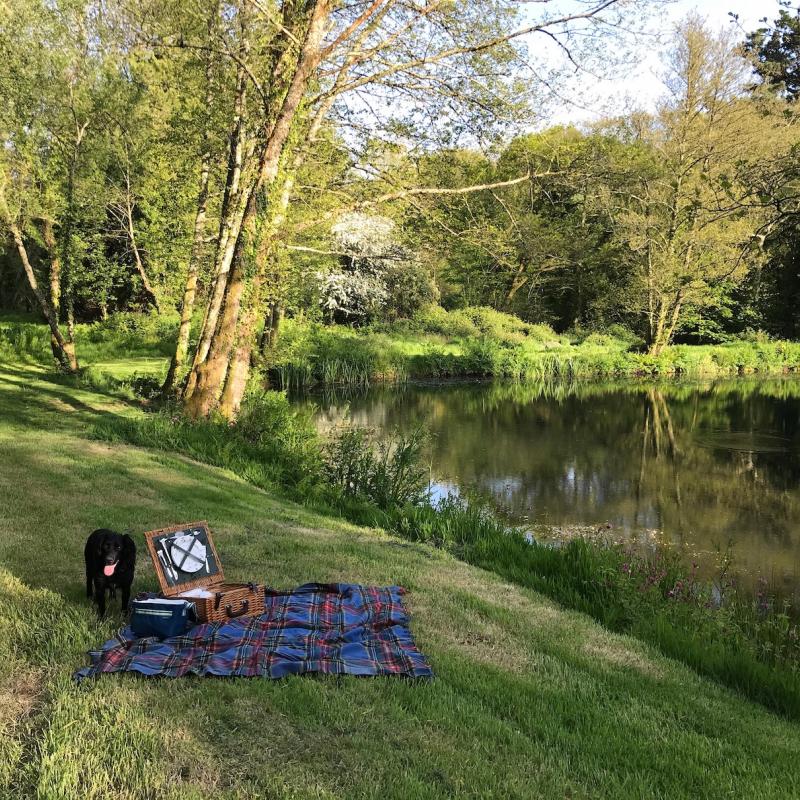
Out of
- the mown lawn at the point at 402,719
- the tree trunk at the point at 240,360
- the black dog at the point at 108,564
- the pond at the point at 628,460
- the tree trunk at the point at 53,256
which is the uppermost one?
the tree trunk at the point at 53,256

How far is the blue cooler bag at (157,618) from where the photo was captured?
12.2ft

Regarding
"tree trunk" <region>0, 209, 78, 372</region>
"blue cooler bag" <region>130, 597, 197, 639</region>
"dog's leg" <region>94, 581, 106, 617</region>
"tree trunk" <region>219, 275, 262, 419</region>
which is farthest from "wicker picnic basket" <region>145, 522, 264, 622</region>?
"tree trunk" <region>0, 209, 78, 372</region>

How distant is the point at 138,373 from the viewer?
1648 cm

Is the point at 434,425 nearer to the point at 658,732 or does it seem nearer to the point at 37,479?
the point at 37,479

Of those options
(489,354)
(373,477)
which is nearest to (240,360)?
(373,477)

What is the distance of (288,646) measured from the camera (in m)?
3.66

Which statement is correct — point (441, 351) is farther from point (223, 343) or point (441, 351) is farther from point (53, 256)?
point (223, 343)

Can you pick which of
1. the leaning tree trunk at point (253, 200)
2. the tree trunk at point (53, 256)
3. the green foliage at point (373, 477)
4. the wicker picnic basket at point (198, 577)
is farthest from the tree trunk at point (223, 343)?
the tree trunk at point (53, 256)

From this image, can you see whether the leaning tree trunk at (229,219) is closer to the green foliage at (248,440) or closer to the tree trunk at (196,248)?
the tree trunk at (196,248)

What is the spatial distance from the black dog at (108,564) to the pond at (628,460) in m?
4.97

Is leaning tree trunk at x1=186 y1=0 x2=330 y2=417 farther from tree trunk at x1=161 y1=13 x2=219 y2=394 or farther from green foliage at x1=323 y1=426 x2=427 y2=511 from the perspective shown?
green foliage at x1=323 y1=426 x2=427 y2=511

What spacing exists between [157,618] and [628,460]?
11.1 metres

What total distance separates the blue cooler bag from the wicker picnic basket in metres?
0.20

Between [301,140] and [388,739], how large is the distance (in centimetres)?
980
